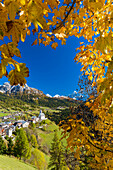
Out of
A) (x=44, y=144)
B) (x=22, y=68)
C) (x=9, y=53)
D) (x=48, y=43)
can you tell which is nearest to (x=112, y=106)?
(x=22, y=68)

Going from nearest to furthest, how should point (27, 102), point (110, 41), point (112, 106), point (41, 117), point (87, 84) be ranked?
1. point (110, 41)
2. point (112, 106)
3. point (87, 84)
4. point (41, 117)
5. point (27, 102)

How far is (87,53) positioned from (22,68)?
5.06 ft

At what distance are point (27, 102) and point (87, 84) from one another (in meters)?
132

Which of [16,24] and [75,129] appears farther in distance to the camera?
[75,129]

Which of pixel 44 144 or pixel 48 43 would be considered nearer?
pixel 48 43

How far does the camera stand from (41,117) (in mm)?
85000

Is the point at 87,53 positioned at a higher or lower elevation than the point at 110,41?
higher

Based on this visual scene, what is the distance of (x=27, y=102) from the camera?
128625 millimetres

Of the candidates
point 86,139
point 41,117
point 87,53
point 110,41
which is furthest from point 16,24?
point 41,117

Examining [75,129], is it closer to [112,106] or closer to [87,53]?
[112,106]

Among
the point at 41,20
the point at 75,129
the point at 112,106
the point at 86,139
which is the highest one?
the point at 41,20

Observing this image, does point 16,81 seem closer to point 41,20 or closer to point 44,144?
point 41,20

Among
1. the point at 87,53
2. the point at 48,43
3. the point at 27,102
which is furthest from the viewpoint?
the point at 27,102

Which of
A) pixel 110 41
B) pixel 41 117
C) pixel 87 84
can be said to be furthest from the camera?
pixel 41 117
